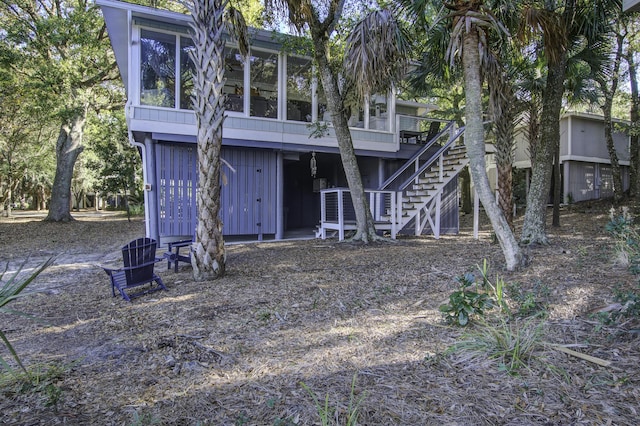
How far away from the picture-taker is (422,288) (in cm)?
480

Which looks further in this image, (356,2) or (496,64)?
(356,2)

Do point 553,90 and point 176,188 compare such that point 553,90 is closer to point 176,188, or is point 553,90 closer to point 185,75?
point 185,75

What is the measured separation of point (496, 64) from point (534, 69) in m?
3.43

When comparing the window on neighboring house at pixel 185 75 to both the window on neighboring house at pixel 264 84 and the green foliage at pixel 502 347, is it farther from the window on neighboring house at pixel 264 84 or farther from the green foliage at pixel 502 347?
the green foliage at pixel 502 347

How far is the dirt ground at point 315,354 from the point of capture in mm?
2211

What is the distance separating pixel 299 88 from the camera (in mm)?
11023

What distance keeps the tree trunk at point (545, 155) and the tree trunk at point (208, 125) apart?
5.71m

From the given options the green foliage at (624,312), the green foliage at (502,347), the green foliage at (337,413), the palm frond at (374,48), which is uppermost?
the palm frond at (374,48)

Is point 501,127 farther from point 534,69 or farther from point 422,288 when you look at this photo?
point 422,288

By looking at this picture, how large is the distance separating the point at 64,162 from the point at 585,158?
76.1 ft

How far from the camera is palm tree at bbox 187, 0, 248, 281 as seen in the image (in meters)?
5.49

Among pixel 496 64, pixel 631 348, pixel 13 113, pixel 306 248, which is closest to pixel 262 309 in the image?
pixel 631 348

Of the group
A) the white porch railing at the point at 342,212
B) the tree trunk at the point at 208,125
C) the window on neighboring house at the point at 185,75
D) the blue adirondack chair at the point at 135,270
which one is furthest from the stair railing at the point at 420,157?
the blue adirondack chair at the point at 135,270

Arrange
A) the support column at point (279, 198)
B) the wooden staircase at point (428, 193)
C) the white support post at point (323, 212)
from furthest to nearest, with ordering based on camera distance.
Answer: the support column at point (279, 198)
the white support post at point (323, 212)
the wooden staircase at point (428, 193)
